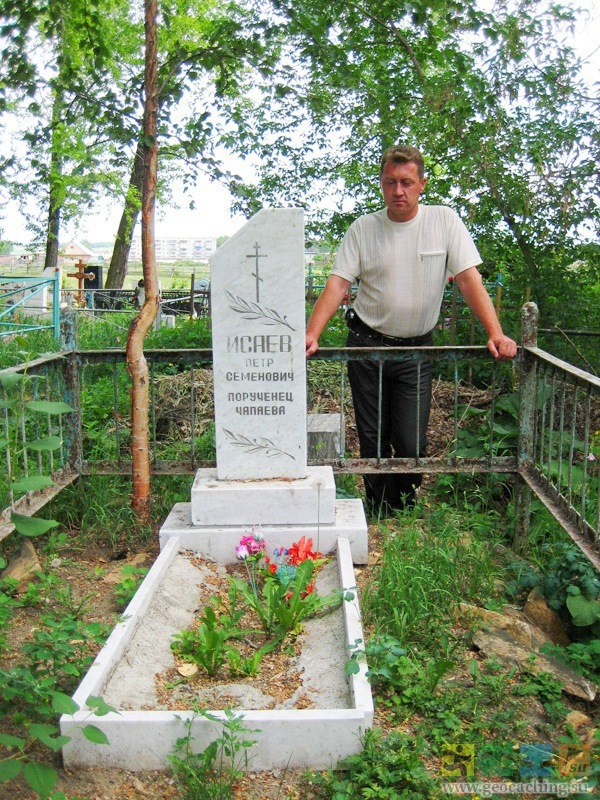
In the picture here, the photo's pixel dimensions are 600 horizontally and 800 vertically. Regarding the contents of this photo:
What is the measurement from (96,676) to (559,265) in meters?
5.60

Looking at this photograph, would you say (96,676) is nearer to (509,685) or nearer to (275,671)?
(275,671)

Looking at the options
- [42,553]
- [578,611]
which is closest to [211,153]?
[42,553]

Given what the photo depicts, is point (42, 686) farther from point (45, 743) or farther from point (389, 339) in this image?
point (389, 339)

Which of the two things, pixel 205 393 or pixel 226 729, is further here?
pixel 205 393

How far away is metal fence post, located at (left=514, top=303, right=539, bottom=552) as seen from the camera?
181 inches

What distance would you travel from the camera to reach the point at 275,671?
313 centimetres

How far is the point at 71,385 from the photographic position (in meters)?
4.79

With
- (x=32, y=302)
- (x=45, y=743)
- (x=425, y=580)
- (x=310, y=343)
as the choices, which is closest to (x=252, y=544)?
(x=425, y=580)

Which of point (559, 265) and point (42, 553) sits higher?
point (559, 265)

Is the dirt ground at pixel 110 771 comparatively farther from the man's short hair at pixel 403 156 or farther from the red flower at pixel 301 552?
the man's short hair at pixel 403 156

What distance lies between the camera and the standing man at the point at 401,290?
438 centimetres

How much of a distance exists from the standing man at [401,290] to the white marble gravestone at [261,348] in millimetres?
260

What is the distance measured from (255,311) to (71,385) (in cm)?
133

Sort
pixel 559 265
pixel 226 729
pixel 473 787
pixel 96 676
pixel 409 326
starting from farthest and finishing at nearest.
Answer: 1. pixel 559 265
2. pixel 409 326
3. pixel 96 676
4. pixel 226 729
5. pixel 473 787
